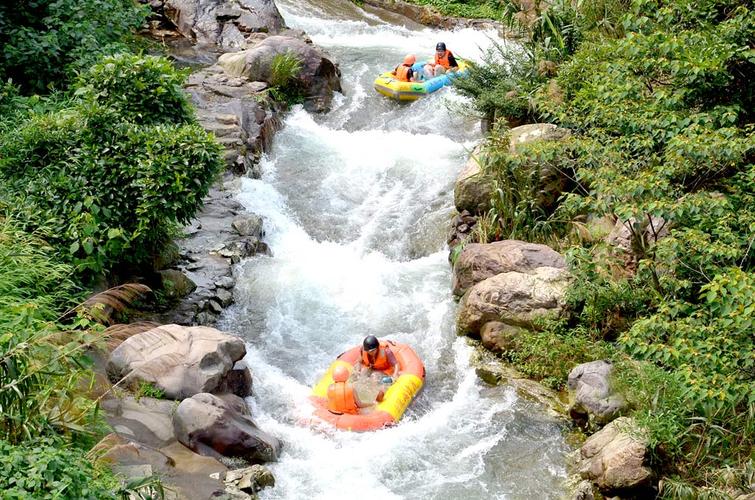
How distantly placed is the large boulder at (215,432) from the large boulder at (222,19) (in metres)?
11.5

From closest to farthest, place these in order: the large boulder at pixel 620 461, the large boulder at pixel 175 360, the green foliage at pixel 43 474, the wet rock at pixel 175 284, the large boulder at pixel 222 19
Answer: the green foliage at pixel 43 474
the large boulder at pixel 620 461
the large boulder at pixel 175 360
the wet rock at pixel 175 284
the large boulder at pixel 222 19

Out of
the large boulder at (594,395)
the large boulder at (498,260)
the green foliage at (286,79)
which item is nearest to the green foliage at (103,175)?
the large boulder at (498,260)

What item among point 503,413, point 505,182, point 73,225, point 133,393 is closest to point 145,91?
point 73,225

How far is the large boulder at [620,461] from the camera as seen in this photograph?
23.6 feet

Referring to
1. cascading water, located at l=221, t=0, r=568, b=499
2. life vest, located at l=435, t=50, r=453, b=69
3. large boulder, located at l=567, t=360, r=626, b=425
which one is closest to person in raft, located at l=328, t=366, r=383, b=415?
cascading water, located at l=221, t=0, r=568, b=499

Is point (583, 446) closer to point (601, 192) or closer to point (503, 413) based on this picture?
point (503, 413)

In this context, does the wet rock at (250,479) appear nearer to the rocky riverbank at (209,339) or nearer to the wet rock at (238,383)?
the rocky riverbank at (209,339)

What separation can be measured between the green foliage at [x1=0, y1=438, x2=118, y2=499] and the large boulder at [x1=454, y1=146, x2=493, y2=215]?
7.10 metres

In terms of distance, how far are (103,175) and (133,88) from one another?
1.22m

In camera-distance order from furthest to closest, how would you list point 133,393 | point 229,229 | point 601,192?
point 229,229 → point 601,192 → point 133,393

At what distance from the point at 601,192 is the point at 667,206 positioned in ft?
2.72

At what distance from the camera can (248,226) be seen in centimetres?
1168

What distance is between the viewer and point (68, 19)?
11.1 m

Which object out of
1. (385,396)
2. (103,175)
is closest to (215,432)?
(385,396)
